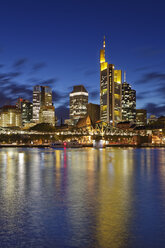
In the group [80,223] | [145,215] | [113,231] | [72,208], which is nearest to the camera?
[113,231]

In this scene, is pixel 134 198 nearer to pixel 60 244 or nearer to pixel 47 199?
pixel 47 199

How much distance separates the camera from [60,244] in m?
9.09

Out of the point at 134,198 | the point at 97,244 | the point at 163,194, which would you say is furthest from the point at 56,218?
the point at 163,194

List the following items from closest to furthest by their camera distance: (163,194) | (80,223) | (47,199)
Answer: (80,223) → (47,199) → (163,194)

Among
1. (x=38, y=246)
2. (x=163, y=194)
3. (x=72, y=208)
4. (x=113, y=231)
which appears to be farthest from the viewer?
(x=163, y=194)

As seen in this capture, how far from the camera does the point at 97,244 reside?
9023 mm

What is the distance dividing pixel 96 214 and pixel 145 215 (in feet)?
6.48

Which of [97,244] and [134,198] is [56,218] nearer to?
[97,244]

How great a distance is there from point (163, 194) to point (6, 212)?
9.21m

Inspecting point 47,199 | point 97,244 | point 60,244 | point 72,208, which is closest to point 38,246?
point 60,244

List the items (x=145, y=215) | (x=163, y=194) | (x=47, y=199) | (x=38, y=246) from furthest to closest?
(x=163, y=194)
(x=47, y=199)
(x=145, y=215)
(x=38, y=246)

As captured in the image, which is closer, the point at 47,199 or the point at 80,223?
the point at 80,223

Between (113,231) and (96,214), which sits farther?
(96,214)

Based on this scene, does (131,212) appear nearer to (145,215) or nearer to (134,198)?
(145,215)
